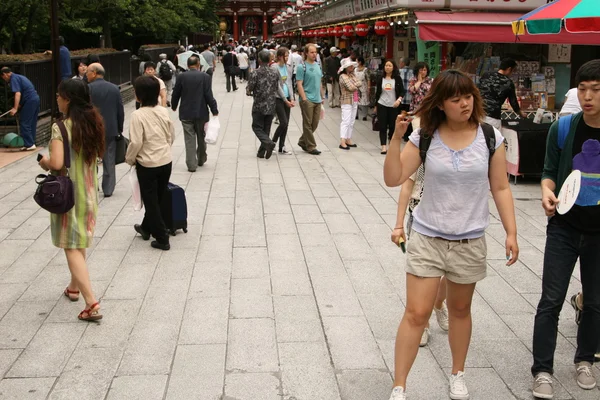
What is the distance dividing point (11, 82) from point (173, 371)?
968 cm

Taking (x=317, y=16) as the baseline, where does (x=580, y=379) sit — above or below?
below

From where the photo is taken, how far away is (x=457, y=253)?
381cm

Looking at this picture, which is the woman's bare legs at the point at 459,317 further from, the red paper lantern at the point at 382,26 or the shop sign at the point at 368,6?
the red paper lantern at the point at 382,26

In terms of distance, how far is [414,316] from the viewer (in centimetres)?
377

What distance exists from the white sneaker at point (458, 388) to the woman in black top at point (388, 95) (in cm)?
845

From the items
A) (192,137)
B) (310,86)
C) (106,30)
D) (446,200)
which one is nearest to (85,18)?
(106,30)

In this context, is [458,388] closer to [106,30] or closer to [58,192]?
[58,192]

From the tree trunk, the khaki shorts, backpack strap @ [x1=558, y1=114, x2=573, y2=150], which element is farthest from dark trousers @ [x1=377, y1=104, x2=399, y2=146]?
the tree trunk

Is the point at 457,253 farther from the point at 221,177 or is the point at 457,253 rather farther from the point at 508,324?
the point at 221,177

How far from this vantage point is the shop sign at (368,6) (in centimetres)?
1495

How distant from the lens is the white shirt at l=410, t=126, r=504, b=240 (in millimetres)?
3732

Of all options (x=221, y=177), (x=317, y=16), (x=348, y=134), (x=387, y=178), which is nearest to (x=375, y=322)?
(x=387, y=178)

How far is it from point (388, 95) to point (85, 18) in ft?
62.1

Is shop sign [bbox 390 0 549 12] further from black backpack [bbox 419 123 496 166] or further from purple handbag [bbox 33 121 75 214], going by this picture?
black backpack [bbox 419 123 496 166]
